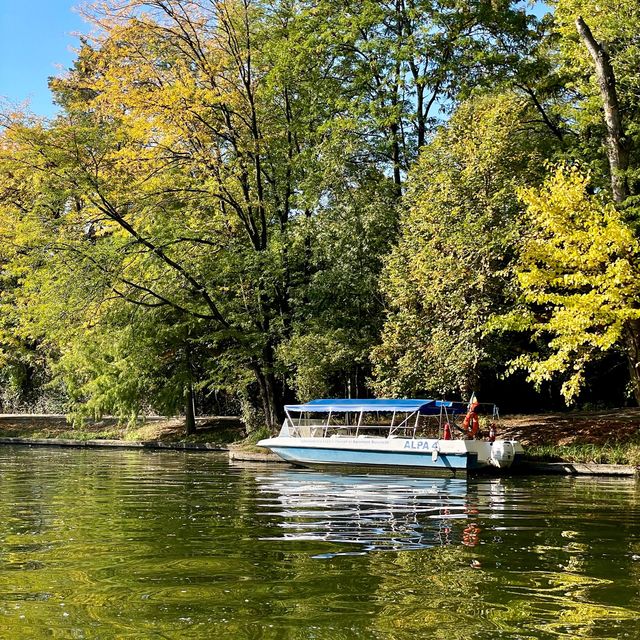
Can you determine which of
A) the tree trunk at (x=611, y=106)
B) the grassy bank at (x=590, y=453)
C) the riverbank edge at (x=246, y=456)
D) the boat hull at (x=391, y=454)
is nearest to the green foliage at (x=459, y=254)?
the tree trunk at (x=611, y=106)

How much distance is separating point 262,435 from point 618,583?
2164 centimetres

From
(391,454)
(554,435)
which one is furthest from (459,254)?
(391,454)

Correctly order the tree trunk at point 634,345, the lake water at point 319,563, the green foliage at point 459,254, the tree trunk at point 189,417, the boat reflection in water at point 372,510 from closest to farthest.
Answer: the lake water at point 319,563 < the boat reflection in water at point 372,510 < the tree trunk at point 634,345 < the green foliage at point 459,254 < the tree trunk at point 189,417

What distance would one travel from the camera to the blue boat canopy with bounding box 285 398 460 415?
68.3ft

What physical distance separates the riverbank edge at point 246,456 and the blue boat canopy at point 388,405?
234 centimetres

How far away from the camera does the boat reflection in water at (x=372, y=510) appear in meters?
9.98

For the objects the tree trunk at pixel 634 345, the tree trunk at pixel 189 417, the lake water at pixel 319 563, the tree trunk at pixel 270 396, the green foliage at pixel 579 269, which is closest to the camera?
the lake water at pixel 319 563

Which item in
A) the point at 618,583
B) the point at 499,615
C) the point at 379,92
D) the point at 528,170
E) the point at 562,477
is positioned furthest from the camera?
the point at 379,92

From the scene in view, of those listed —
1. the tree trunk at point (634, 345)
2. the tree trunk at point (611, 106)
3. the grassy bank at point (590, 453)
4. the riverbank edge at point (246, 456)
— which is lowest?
the riverbank edge at point (246, 456)

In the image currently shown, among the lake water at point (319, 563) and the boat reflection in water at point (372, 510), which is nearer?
the lake water at point (319, 563)

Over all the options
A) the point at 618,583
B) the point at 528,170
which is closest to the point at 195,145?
the point at 528,170

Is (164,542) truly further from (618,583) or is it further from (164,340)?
(164,340)

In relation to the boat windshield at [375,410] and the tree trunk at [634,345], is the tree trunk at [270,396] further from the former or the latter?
the tree trunk at [634,345]

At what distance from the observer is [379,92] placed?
100 feet
